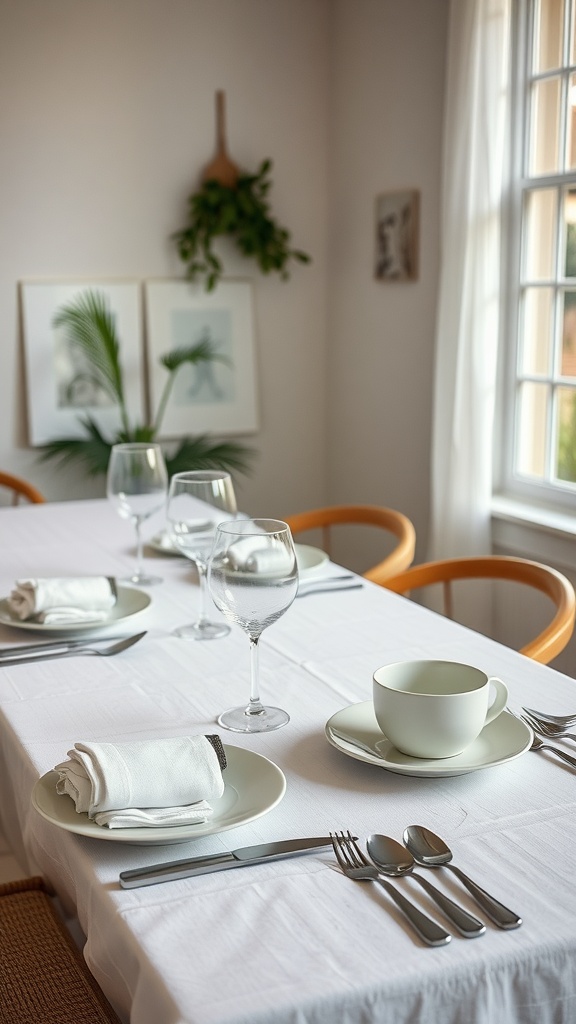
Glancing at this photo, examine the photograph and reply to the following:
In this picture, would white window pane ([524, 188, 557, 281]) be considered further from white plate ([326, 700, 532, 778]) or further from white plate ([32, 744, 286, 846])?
white plate ([32, 744, 286, 846])

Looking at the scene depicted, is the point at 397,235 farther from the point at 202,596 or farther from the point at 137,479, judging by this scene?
the point at 202,596

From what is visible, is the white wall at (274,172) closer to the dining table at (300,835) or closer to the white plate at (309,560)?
the white plate at (309,560)

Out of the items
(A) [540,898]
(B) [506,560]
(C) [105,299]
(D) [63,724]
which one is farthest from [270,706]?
(C) [105,299]

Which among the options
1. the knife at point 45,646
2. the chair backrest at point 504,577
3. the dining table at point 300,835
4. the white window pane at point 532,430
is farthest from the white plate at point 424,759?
the white window pane at point 532,430

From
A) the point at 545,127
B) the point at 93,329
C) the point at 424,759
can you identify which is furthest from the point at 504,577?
the point at 93,329

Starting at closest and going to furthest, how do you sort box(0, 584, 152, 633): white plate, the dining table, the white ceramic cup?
1. the dining table
2. the white ceramic cup
3. box(0, 584, 152, 633): white plate

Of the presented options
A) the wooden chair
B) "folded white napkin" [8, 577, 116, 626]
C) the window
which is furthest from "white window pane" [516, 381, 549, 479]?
the wooden chair

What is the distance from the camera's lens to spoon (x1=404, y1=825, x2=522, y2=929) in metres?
0.94

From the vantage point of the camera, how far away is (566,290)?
3.43 metres

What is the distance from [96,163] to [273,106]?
0.85m

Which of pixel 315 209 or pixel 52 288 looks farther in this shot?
pixel 315 209

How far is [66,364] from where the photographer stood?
438cm

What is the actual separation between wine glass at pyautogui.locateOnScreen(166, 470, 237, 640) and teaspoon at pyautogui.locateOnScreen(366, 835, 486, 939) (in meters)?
0.76

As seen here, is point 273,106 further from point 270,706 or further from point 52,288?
point 270,706
